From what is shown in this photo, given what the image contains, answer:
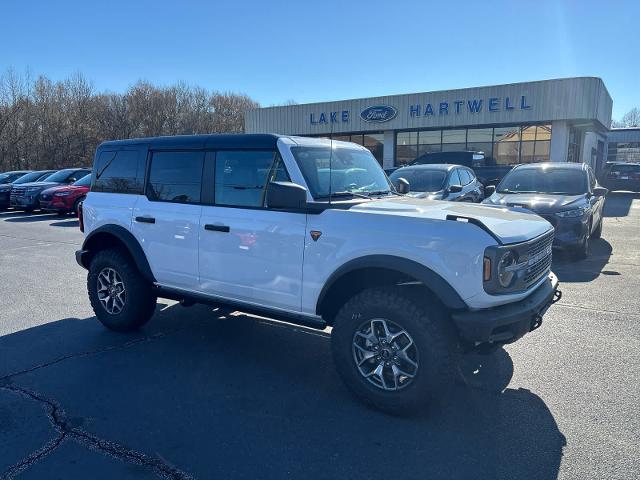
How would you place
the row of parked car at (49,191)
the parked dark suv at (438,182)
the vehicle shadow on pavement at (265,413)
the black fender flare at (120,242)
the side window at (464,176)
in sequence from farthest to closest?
the row of parked car at (49,191)
the side window at (464,176)
the parked dark suv at (438,182)
the black fender flare at (120,242)
the vehicle shadow on pavement at (265,413)

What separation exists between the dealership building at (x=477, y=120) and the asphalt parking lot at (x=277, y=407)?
57.0 feet

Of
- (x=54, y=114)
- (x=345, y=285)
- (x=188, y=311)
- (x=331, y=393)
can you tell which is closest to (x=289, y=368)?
(x=331, y=393)

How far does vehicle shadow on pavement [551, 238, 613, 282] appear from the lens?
742 cm

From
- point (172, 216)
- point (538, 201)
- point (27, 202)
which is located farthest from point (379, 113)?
point (172, 216)

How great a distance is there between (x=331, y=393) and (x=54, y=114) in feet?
145

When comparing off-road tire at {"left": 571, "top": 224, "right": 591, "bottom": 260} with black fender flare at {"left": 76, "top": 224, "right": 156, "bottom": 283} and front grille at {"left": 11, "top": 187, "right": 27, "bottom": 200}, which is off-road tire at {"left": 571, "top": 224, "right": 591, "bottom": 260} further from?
front grille at {"left": 11, "top": 187, "right": 27, "bottom": 200}

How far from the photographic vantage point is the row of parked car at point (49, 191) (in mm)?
16422

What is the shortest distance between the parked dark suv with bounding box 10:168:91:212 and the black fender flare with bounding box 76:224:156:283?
14.3 meters

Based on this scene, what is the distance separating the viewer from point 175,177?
4777 millimetres

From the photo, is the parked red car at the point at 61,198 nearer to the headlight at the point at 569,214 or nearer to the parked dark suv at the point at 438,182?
the parked dark suv at the point at 438,182

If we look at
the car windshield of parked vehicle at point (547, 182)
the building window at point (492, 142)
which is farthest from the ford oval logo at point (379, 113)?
the car windshield of parked vehicle at point (547, 182)

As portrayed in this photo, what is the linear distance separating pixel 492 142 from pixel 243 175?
2314 centimetres

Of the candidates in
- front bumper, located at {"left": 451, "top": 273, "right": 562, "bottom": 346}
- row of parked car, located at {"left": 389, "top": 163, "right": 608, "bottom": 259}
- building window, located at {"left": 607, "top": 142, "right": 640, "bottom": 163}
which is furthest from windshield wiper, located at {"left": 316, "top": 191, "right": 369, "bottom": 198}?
building window, located at {"left": 607, "top": 142, "right": 640, "bottom": 163}

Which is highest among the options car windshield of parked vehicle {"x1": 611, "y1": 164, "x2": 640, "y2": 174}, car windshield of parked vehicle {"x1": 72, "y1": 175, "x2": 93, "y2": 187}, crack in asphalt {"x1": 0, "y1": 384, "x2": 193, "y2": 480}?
car windshield of parked vehicle {"x1": 611, "y1": 164, "x2": 640, "y2": 174}
